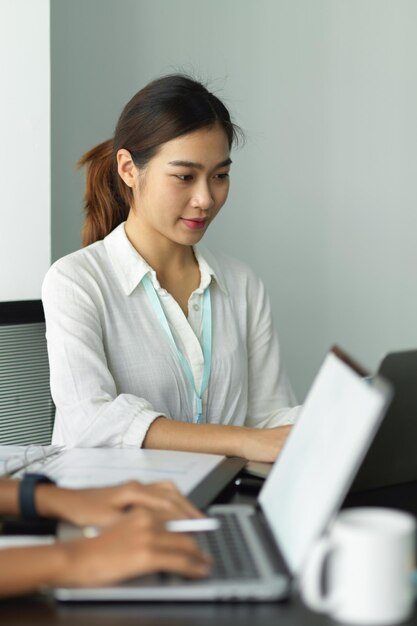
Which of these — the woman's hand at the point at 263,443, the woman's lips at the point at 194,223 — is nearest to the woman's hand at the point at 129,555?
the woman's hand at the point at 263,443

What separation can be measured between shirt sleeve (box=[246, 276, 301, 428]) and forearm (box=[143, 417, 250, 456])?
535 millimetres

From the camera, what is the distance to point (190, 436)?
72.5 inches

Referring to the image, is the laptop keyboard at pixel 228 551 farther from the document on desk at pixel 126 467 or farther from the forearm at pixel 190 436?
the forearm at pixel 190 436

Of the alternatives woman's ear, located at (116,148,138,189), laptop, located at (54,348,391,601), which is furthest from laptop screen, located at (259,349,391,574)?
woman's ear, located at (116,148,138,189)

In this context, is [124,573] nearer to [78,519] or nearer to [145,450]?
[78,519]

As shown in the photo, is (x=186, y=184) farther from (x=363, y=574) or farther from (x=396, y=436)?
(x=363, y=574)

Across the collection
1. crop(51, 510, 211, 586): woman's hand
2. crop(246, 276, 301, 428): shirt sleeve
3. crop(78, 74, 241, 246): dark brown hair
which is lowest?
crop(246, 276, 301, 428): shirt sleeve

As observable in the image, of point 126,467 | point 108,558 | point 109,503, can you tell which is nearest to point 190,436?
point 126,467

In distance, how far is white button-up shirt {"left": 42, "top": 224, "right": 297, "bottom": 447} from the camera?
197 centimetres

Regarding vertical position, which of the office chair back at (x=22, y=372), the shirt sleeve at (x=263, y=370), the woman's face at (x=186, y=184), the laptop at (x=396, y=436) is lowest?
the office chair back at (x=22, y=372)

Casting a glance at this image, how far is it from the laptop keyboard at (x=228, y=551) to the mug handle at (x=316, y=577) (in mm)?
102

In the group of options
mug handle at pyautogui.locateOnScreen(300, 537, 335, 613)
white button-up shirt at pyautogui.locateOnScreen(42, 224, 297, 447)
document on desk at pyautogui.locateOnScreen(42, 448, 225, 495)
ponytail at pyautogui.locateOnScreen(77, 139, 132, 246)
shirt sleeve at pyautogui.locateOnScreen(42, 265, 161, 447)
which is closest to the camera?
mug handle at pyautogui.locateOnScreen(300, 537, 335, 613)

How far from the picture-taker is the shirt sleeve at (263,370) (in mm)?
2406

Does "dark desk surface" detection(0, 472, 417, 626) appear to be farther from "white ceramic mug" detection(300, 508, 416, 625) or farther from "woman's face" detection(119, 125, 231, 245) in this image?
"woman's face" detection(119, 125, 231, 245)
